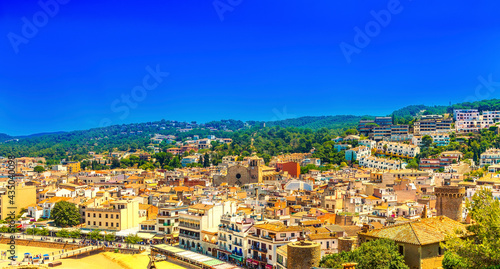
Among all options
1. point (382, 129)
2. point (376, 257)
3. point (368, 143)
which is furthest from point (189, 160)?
point (376, 257)

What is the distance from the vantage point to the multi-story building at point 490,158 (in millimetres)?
75988

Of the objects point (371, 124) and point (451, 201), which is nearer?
point (451, 201)

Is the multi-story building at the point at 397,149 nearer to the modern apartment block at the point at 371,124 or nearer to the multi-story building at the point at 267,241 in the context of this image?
the modern apartment block at the point at 371,124

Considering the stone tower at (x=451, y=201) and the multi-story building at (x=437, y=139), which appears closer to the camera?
the stone tower at (x=451, y=201)

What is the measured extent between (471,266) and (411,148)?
71.2 meters

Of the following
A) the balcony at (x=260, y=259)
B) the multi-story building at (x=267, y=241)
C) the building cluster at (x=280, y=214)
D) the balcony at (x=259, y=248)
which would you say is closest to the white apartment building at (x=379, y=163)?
the building cluster at (x=280, y=214)

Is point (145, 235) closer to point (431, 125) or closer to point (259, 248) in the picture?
point (259, 248)

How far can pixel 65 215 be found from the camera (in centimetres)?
4866

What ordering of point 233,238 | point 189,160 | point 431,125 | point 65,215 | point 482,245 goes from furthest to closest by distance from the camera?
point 189,160 < point 431,125 < point 65,215 < point 233,238 < point 482,245

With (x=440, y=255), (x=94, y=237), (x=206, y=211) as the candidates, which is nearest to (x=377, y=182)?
(x=206, y=211)

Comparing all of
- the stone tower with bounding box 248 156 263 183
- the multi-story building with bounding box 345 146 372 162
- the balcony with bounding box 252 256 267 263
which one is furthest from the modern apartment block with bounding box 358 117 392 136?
the balcony with bounding box 252 256 267 263

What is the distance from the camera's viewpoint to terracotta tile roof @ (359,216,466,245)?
929 inches

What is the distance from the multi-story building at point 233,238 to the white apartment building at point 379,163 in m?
49.3

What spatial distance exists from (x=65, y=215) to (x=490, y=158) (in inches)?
2411
